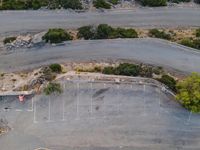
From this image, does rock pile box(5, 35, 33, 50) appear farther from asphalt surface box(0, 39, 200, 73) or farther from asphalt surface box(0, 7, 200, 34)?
asphalt surface box(0, 7, 200, 34)

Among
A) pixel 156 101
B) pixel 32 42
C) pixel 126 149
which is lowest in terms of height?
pixel 126 149

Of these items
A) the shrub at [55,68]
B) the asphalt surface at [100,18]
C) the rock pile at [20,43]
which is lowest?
the shrub at [55,68]

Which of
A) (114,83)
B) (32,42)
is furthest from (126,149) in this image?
(32,42)

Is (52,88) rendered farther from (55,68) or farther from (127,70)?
(127,70)

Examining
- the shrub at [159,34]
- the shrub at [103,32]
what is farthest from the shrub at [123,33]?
the shrub at [159,34]

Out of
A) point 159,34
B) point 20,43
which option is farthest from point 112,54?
point 20,43

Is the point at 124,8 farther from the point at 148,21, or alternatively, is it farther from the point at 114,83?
the point at 114,83

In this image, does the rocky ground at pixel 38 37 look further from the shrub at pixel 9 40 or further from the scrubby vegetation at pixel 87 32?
the scrubby vegetation at pixel 87 32
